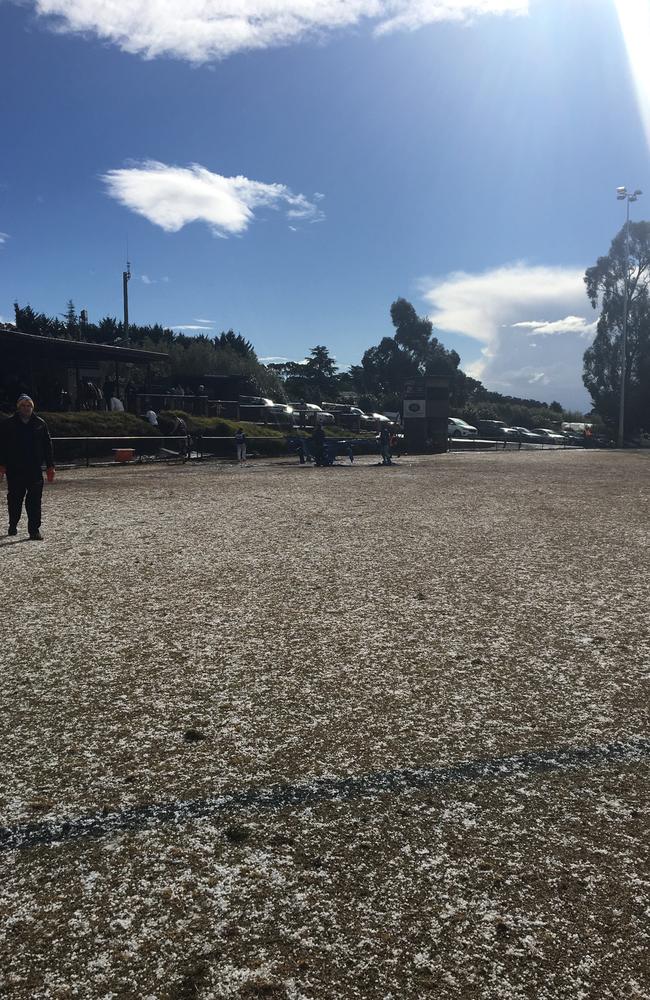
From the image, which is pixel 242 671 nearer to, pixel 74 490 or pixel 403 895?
pixel 403 895

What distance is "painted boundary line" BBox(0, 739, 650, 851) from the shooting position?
2557 millimetres

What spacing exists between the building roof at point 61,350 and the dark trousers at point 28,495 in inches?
739

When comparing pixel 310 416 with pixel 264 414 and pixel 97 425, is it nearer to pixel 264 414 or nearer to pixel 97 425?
pixel 264 414

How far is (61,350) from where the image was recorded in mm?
29469

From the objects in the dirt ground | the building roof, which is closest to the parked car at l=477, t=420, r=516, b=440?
the building roof

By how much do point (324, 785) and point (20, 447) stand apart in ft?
24.7

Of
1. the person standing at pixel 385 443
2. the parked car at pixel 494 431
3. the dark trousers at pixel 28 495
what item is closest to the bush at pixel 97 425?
the person standing at pixel 385 443

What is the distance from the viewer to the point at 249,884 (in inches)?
88.7

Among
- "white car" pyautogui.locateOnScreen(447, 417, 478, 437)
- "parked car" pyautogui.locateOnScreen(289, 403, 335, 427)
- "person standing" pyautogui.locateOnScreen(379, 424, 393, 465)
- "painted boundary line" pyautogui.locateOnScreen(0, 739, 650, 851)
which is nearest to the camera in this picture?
"painted boundary line" pyautogui.locateOnScreen(0, 739, 650, 851)

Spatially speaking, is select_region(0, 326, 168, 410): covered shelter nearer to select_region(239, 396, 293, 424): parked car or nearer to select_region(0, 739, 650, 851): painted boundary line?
select_region(239, 396, 293, 424): parked car

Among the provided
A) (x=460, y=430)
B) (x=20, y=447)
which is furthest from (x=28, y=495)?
(x=460, y=430)

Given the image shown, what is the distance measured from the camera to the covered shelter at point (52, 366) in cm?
2745

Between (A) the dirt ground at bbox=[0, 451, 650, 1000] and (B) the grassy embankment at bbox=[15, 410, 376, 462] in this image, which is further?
(B) the grassy embankment at bbox=[15, 410, 376, 462]

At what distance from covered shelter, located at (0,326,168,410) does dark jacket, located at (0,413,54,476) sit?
18.1 m
